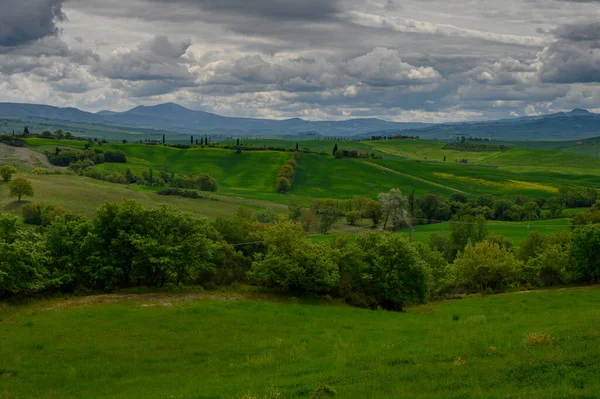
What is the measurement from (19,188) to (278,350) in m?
118

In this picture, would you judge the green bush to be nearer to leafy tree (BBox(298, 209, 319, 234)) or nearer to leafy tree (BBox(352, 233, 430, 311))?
leafy tree (BBox(298, 209, 319, 234))

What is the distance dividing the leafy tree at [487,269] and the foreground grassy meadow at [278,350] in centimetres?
1635

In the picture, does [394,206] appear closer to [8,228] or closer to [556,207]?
[556,207]

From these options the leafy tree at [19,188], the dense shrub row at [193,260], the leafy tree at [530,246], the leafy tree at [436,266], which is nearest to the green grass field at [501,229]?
the leafy tree at [530,246]

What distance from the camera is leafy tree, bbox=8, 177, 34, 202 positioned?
128 meters

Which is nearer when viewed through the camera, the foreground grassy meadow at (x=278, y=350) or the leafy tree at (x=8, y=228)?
the foreground grassy meadow at (x=278, y=350)

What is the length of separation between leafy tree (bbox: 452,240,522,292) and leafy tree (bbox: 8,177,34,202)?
106111 mm

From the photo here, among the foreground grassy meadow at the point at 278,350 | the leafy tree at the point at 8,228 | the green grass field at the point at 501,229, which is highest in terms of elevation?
the leafy tree at the point at 8,228

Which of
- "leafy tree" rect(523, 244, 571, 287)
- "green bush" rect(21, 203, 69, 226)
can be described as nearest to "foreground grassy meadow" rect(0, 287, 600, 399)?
"leafy tree" rect(523, 244, 571, 287)

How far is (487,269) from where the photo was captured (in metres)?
67.2

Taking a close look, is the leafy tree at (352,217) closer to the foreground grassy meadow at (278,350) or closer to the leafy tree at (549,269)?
the leafy tree at (549,269)

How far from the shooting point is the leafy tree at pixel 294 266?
52062mm

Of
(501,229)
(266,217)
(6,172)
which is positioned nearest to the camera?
(266,217)

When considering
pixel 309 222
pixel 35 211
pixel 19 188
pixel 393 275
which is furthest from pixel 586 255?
pixel 19 188
